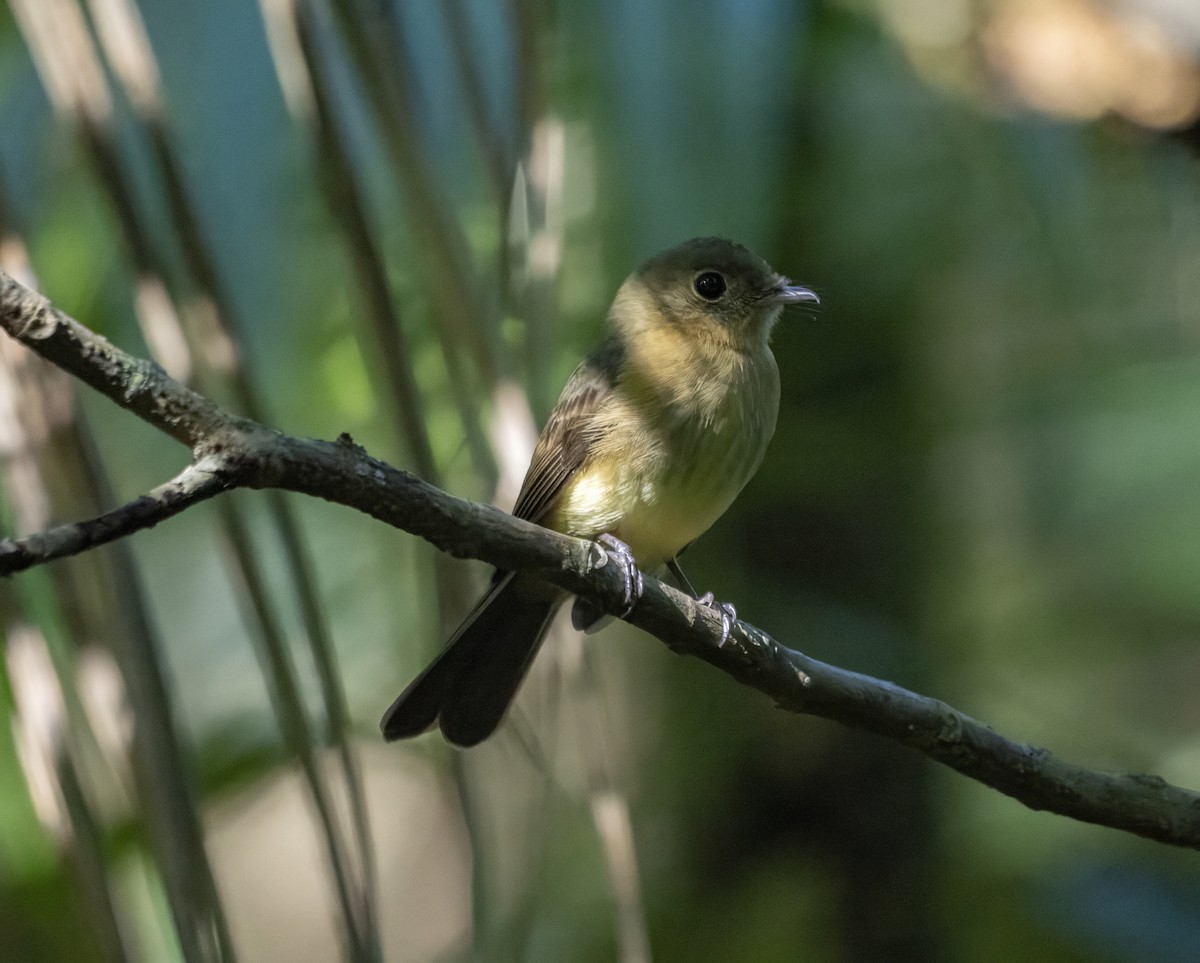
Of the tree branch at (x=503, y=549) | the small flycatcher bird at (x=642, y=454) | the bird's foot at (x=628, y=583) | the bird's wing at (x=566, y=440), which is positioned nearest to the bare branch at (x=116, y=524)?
the tree branch at (x=503, y=549)

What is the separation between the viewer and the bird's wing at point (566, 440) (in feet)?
10.1

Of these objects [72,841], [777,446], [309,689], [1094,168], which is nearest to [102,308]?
[309,689]

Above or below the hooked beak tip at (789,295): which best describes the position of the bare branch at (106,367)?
below

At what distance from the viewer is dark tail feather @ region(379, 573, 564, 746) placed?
8.72ft

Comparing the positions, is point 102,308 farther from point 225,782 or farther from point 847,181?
point 847,181

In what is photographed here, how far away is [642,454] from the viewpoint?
299cm

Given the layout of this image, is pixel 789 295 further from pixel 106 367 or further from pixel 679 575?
pixel 106 367

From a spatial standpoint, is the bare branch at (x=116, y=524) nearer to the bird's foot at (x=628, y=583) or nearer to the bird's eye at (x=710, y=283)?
the bird's foot at (x=628, y=583)

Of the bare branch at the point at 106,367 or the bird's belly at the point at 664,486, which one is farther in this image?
the bird's belly at the point at 664,486

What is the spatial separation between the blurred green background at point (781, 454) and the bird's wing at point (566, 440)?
11 cm

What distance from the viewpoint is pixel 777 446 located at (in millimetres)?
4699

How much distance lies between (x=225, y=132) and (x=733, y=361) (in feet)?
5.48

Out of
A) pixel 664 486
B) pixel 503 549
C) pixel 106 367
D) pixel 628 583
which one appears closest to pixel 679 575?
pixel 664 486

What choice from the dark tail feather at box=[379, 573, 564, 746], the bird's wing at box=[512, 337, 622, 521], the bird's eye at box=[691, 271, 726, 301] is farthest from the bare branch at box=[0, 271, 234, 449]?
the bird's eye at box=[691, 271, 726, 301]
